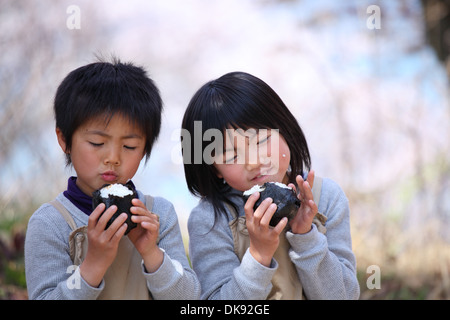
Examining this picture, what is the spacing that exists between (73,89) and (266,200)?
2.54ft

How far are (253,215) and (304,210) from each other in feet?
0.69

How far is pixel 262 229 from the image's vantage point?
67.1 inches

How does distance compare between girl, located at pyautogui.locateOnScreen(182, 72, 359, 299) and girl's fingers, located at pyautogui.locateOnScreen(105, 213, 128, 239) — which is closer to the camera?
girl's fingers, located at pyautogui.locateOnScreen(105, 213, 128, 239)

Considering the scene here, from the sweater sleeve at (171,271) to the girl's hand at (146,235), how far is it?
0.03 metres

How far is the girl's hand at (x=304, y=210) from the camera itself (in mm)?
1776

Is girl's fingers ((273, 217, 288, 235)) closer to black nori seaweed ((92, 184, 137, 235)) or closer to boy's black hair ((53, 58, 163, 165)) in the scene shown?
black nori seaweed ((92, 184, 137, 235))

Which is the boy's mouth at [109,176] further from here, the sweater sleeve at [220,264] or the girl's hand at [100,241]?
the sweater sleeve at [220,264]

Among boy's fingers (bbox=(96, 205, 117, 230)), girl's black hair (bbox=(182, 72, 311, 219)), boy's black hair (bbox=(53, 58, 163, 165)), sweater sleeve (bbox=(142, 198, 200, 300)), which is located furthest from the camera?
girl's black hair (bbox=(182, 72, 311, 219))

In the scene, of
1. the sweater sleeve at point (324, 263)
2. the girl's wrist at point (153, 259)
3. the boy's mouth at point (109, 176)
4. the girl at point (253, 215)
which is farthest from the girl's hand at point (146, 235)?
the sweater sleeve at point (324, 263)

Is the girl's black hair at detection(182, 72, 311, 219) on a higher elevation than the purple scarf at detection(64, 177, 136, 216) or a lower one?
higher

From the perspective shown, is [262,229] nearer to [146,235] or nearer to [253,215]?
[253,215]

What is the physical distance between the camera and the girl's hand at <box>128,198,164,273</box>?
5.44 ft

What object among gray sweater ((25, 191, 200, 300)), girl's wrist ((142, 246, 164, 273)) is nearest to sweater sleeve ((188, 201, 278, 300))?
gray sweater ((25, 191, 200, 300))
